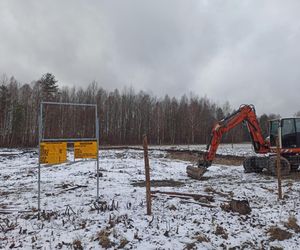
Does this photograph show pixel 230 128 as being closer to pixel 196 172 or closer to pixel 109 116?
pixel 196 172

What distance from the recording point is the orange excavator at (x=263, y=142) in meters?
14.8

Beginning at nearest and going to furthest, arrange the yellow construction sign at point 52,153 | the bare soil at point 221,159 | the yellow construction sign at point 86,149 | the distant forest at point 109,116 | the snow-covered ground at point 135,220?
the snow-covered ground at point 135,220
the yellow construction sign at point 52,153
the yellow construction sign at point 86,149
the bare soil at point 221,159
the distant forest at point 109,116

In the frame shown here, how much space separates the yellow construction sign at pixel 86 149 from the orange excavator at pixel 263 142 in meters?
6.98

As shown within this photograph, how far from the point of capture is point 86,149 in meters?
8.16

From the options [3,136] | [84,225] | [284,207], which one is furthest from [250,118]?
[3,136]

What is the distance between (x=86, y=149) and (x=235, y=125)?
10104 mm

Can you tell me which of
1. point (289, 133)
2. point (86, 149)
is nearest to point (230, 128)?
point (289, 133)

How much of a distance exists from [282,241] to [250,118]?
11.0 m

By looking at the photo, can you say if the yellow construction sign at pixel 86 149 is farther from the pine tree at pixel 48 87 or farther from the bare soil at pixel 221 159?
the pine tree at pixel 48 87

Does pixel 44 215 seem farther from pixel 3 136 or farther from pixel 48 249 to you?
pixel 3 136

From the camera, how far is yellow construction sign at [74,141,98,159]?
26.4 feet

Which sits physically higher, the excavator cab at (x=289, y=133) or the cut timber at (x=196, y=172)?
the excavator cab at (x=289, y=133)

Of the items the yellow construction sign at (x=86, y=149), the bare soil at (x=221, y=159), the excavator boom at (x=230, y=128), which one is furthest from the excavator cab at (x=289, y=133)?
the yellow construction sign at (x=86, y=149)

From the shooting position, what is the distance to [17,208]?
7.85m
